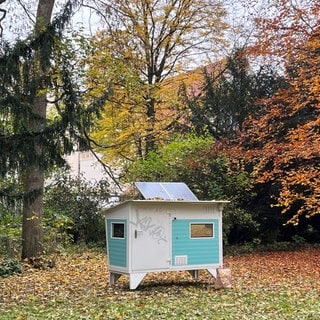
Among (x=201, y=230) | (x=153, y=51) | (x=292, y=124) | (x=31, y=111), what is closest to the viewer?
(x=31, y=111)

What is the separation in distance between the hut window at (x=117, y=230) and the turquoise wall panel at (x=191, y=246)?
785mm

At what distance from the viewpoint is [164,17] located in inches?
648

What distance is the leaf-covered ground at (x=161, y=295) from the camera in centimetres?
533

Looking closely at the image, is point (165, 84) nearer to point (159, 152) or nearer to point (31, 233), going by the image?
point (159, 152)

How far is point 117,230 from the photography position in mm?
7461

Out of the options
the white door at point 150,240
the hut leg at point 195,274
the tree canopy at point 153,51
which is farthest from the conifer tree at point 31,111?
the tree canopy at point 153,51

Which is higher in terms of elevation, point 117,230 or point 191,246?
point 117,230

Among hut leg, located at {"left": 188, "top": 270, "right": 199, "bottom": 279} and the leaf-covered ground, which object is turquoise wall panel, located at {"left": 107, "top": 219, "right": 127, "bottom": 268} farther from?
hut leg, located at {"left": 188, "top": 270, "right": 199, "bottom": 279}

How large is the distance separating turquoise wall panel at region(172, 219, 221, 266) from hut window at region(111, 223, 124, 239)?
2.57 ft

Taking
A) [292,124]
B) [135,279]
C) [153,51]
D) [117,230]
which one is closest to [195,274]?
[135,279]

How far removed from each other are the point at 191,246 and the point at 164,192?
97 cm

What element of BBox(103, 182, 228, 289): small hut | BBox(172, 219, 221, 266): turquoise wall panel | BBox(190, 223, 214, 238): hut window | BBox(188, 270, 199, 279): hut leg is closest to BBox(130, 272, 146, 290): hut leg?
BBox(103, 182, 228, 289): small hut

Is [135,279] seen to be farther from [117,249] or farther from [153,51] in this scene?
[153,51]

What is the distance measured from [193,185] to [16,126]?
6873 mm
